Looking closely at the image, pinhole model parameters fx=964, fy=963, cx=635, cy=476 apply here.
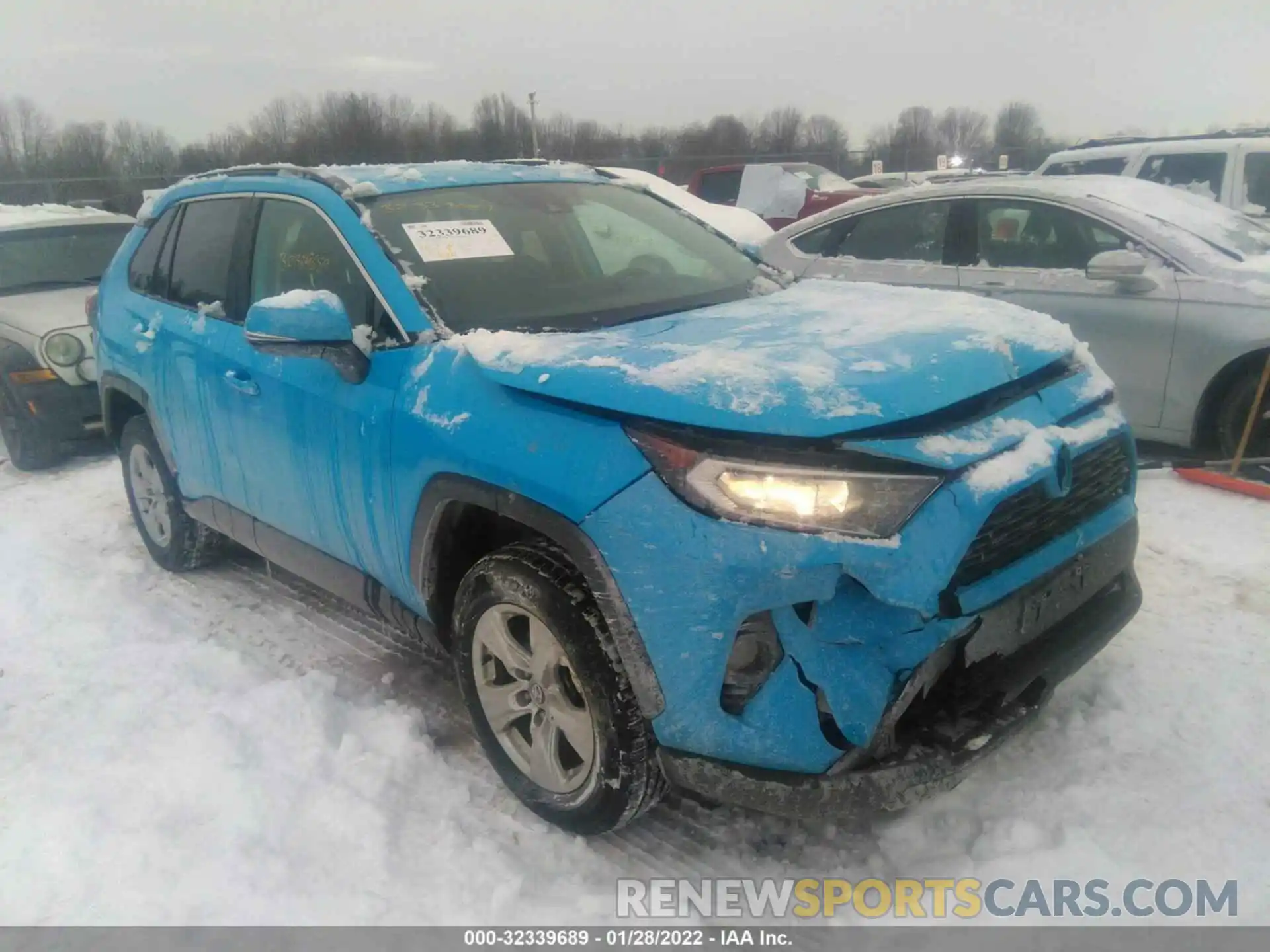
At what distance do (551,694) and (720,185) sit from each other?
1698cm

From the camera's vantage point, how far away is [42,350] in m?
6.39

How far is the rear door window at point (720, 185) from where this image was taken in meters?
18.1

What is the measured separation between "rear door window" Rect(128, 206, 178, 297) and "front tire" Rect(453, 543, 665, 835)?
2.60 metres

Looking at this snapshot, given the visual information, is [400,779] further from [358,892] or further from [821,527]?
[821,527]

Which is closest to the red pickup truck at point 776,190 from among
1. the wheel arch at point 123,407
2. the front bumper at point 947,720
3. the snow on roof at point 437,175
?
the snow on roof at point 437,175

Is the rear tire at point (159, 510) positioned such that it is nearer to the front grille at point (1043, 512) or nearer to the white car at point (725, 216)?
the front grille at point (1043, 512)

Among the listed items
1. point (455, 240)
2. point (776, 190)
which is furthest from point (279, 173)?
point (776, 190)

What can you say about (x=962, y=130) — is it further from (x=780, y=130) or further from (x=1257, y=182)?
(x=1257, y=182)

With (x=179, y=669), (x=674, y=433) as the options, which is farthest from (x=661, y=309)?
(x=179, y=669)

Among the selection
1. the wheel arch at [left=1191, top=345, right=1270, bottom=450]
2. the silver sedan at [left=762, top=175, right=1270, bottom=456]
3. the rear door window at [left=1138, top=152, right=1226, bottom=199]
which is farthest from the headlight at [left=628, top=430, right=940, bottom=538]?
the rear door window at [left=1138, top=152, right=1226, bottom=199]

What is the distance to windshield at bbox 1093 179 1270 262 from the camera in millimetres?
5102

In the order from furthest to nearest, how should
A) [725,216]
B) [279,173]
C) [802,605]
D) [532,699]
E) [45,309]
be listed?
1. [725,216]
2. [45,309]
3. [279,173]
4. [532,699]
5. [802,605]

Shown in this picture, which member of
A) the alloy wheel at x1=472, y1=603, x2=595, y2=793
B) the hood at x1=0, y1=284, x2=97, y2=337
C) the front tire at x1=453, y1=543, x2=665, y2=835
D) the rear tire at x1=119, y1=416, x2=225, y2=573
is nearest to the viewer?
the front tire at x1=453, y1=543, x2=665, y2=835

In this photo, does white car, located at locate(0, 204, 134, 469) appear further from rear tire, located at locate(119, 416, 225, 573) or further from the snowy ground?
the snowy ground
